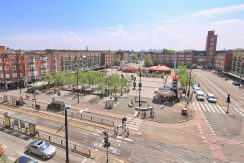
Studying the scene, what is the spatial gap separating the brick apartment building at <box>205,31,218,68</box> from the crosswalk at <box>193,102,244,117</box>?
101907mm

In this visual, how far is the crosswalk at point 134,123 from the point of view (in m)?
29.6

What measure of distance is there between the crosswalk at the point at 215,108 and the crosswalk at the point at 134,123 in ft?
53.4

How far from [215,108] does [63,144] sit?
3408cm

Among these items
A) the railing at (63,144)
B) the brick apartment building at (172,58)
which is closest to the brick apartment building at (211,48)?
the brick apartment building at (172,58)

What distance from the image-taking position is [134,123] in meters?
31.3

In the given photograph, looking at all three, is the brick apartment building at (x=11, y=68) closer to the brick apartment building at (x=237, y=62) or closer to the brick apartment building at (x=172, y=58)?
the brick apartment building at (x=237, y=62)

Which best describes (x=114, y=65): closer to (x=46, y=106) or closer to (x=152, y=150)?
(x=46, y=106)

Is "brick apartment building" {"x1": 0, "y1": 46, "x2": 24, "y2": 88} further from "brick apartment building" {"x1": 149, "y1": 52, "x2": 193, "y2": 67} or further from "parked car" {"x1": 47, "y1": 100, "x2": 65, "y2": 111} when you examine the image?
"brick apartment building" {"x1": 149, "y1": 52, "x2": 193, "y2": 67}

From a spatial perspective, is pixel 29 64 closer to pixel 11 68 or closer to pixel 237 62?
pixel 11 68

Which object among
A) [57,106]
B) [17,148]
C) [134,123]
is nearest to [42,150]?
[17,148]

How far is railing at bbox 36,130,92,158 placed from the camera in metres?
22.2

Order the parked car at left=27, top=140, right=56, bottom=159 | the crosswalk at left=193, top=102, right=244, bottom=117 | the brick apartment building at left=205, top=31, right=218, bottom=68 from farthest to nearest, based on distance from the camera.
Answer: the brick apartment building at left=205, top=31, right=218, bottom=68 < the crosswalk at left=193, top=102, right=244, bottom=117 < the parked car at left=27, top=140, right=56, bottom=159

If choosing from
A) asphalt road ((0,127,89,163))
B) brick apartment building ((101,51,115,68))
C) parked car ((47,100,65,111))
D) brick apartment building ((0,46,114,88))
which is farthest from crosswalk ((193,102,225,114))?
brick apartment building ((101,51,115,68))

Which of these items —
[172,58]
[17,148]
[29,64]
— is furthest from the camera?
[172,58]
